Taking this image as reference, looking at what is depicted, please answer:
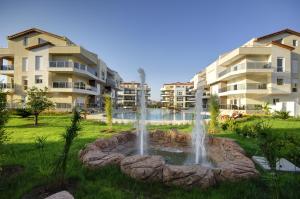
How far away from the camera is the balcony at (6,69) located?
2990 centimetres

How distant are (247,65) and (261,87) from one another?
13.5 ft

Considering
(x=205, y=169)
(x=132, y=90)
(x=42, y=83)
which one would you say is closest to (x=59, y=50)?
(x=42, y=83)

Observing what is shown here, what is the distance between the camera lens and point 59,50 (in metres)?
28.1

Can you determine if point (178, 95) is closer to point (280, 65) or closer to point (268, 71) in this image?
point (280, 65)

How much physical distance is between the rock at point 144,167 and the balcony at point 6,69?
33.3 metres

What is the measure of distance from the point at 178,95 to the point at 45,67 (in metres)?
65.0

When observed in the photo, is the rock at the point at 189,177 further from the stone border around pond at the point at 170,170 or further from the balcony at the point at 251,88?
the balcony at the point at 251,88

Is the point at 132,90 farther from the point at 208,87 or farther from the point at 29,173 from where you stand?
the point at 29,173

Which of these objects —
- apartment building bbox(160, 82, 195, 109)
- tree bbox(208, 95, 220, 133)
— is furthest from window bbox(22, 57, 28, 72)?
apartment building bbox(160, 82, 195, 109)

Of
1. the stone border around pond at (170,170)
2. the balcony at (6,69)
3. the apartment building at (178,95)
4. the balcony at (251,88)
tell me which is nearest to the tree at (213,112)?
the stone border around pond at (170,170)

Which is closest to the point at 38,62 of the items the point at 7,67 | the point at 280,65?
the point at 7,67

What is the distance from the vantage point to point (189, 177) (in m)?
4.20

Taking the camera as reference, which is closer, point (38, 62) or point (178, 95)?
point (38, 62)

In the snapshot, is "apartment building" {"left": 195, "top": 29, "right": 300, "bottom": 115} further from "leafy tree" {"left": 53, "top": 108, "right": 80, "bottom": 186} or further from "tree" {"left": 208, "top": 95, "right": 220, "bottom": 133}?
"leafy tree" {"left": 53, "top": 108, "right": 80, "bottom": 186}
